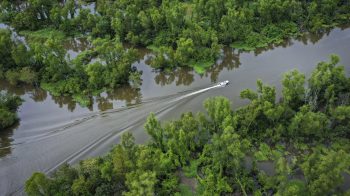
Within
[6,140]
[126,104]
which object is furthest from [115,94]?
[6,140]

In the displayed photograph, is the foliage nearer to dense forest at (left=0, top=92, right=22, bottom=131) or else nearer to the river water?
the river water

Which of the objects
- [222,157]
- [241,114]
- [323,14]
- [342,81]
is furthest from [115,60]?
[323,14]

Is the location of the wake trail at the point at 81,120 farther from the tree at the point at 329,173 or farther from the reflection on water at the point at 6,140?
the tree at the point at 329,173

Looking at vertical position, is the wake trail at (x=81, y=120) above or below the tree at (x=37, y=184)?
above

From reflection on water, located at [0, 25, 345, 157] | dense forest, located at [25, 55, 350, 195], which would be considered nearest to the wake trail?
reflection on water, located at [0, 25, 345, 157]

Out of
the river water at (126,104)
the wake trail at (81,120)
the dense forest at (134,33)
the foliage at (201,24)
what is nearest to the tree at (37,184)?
the river water at (126,104)

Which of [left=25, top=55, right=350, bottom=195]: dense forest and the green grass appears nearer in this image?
[left=25, top=55, right=350, bottom=195]: dense forest

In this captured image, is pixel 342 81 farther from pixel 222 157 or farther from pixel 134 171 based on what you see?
pixel 134 171
